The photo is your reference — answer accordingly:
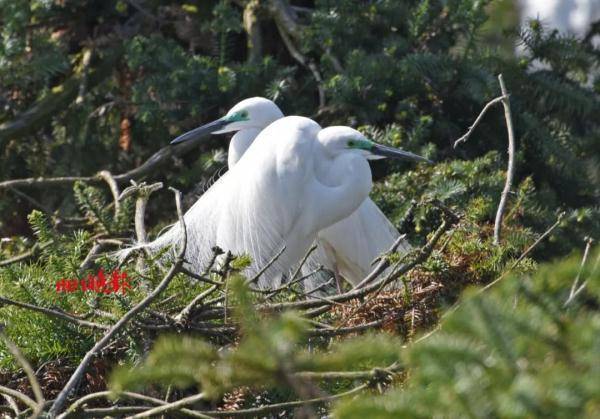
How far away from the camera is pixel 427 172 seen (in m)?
3.28

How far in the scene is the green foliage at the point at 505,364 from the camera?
2.97 feet

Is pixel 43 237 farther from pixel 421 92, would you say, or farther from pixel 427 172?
pixel 421 92

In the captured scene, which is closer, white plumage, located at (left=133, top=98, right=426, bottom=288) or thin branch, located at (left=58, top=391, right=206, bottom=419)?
thin branch, located at (left=58, top=391, right=206, bottom=419)

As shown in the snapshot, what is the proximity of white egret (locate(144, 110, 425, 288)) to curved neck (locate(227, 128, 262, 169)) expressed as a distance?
140 millimetres

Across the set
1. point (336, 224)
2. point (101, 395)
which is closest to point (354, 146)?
point (336, 224)

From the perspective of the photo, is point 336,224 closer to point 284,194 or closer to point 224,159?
point 284,194

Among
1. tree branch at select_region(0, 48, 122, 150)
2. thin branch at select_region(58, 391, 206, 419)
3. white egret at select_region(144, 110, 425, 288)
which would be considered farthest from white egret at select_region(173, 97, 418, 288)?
thin branch at select_region(58, 391, 206, 419)

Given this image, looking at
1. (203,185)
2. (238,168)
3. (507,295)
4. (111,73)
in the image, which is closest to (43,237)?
(238,168)

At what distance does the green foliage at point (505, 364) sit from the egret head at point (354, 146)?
6.70 ft

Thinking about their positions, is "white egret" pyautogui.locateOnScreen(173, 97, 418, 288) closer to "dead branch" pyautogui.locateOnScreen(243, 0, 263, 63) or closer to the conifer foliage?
the conifer foliage

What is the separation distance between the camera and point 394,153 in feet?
10.1

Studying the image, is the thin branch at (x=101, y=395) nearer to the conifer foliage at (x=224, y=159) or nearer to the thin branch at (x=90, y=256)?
the conifer foliage at (x=224, y=159)

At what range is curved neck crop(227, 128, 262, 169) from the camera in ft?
11.2

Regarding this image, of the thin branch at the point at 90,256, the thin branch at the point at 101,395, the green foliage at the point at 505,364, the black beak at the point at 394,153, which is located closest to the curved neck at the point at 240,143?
the black beak at the point at 394,153
